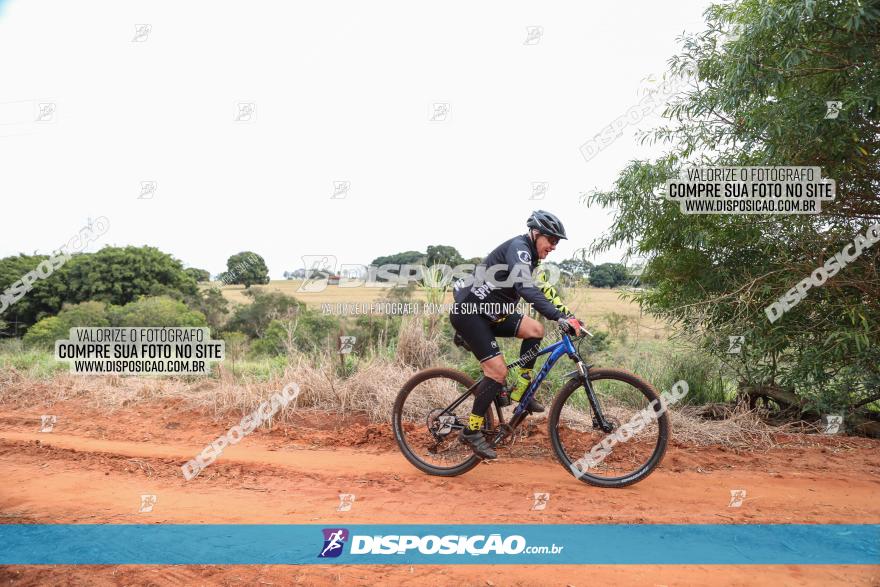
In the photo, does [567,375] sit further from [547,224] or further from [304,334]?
[304,334]

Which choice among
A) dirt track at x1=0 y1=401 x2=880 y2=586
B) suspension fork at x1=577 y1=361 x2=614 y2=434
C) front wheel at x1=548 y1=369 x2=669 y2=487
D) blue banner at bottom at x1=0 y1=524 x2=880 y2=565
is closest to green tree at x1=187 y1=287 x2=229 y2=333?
dirt track at x1=0 y1=401 x2=880 y2=586

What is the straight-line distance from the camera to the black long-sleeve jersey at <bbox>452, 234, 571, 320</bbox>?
5250 mm

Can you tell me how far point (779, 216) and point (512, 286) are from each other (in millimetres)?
4475

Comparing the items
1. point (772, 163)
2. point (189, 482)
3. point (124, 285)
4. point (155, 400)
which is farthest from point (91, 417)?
point (124, 285)

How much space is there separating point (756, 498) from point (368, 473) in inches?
139

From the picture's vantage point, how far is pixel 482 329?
5469 mm

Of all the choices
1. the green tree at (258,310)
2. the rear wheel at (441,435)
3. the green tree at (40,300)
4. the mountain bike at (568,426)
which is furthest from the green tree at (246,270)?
the rear wheel at (441,435)

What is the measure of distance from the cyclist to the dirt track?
30.0 inches

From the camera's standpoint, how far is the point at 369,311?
415 inches

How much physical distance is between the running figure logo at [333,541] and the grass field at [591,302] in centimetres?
561

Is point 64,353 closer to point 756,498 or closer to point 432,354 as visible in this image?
point 432,354

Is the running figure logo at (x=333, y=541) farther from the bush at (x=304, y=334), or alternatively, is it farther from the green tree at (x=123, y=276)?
the green tree at (x=123, y=276)

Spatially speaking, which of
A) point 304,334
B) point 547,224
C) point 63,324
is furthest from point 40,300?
point 547,224

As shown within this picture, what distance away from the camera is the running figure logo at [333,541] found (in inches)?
158
